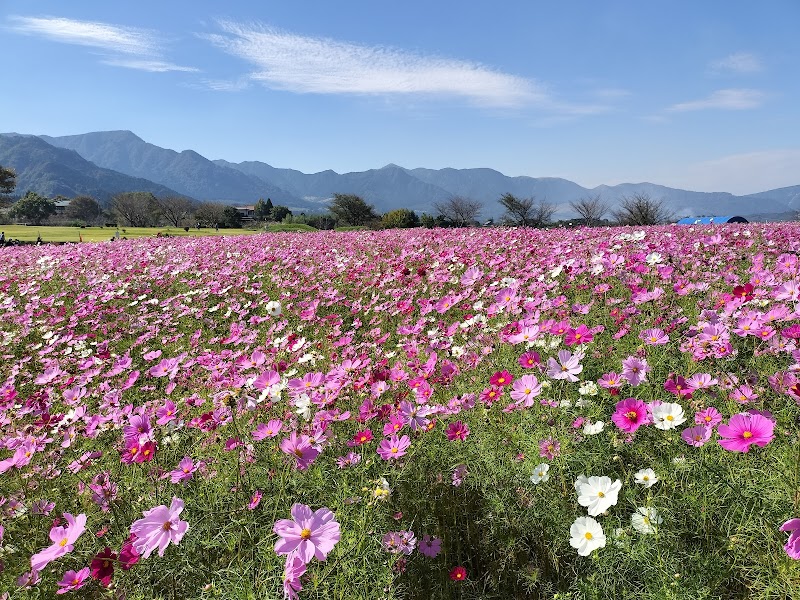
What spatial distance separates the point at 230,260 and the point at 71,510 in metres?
7.53

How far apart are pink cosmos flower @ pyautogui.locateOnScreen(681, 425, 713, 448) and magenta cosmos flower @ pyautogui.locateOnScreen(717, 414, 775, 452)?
0.22m

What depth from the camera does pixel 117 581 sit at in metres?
1.58

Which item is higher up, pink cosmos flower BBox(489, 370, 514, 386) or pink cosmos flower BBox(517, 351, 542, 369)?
pink cosmos flower BBox(517, 351, 542, 369)

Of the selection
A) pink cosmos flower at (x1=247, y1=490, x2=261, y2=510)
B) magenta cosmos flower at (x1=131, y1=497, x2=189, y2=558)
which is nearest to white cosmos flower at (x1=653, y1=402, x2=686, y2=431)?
pink cosmos flower at (x1=247, y1=490, x2=261, y2=510)

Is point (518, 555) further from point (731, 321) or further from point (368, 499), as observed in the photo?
point (731, 321)

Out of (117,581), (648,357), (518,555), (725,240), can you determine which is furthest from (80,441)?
(725,240)

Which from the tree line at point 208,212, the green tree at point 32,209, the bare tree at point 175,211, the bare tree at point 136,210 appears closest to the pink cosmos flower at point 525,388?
the tree line at point 208,212

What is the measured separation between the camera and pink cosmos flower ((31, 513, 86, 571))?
4.39 ft

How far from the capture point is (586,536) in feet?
4.90

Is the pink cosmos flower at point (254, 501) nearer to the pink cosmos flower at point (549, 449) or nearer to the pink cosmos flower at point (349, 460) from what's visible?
the pink cosmos flower at point (349, 460)

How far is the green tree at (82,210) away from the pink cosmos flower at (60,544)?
104m

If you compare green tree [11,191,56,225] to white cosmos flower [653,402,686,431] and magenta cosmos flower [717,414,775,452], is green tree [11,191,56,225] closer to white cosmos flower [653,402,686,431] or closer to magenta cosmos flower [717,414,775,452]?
white cosmos flower [653,402,686,431]

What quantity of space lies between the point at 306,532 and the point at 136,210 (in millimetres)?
93986

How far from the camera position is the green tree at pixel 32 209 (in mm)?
75938
